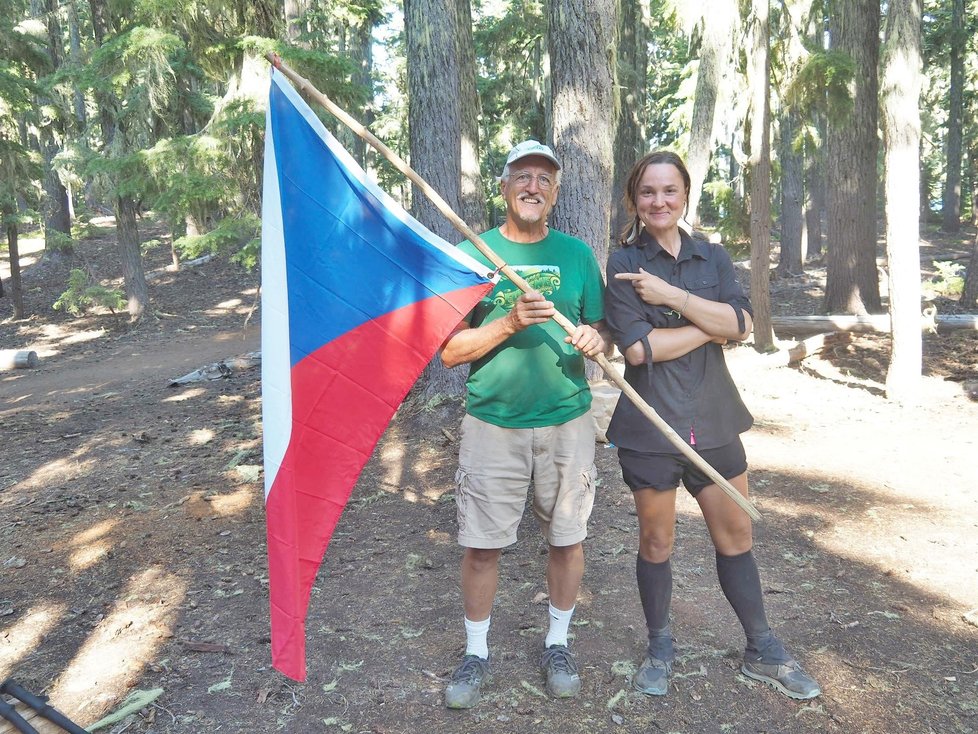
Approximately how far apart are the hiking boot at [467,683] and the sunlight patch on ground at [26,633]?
89.5 inches

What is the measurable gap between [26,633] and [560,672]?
296cm

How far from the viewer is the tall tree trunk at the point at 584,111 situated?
625cm

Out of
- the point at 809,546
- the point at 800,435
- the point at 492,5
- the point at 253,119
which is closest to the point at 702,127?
the point at 800,435

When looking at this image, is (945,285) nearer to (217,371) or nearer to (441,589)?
(217,371)

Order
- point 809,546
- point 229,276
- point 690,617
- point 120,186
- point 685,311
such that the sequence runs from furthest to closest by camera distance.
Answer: point 229,276, point 120,186, point 809,546, point 690,617, point 685,311

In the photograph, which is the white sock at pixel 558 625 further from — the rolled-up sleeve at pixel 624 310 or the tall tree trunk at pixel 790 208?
the tall tree trunk at pixel 790 208

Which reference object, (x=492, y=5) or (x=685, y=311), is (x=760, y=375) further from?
(x=492, y=5)

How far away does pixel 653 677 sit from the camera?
3365 mm

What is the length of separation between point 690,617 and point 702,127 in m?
7.85

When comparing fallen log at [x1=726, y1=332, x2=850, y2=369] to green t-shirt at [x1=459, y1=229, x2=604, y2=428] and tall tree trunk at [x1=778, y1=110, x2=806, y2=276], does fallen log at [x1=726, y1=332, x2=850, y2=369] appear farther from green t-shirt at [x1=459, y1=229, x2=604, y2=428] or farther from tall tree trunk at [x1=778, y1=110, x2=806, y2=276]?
tall tree trunk at [x1=778, y1=110, x2=806, y2=276]

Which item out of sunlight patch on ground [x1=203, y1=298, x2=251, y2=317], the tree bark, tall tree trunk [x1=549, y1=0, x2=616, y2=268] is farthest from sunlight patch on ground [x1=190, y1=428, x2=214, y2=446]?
the tree bark

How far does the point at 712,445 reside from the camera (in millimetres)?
3102

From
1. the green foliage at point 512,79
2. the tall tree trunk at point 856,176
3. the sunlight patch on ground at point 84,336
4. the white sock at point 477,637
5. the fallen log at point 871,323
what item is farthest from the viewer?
the green foliage at point 512,79

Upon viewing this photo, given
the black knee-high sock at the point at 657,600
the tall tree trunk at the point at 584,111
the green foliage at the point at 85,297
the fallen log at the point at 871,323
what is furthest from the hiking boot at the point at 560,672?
the green foliage at the point at 85,297
